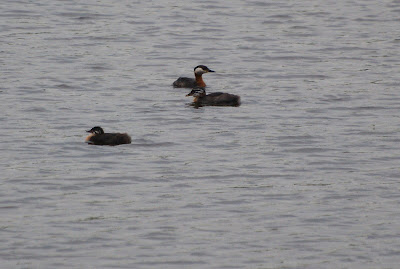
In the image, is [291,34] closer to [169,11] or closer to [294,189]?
[169,11]

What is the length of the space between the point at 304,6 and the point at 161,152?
→ 22981 millimetres

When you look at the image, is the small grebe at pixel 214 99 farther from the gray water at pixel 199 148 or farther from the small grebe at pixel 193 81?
the small grebe at pixel 193 81

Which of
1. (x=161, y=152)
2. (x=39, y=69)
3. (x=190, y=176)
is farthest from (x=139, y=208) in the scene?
(x=39, y=69)

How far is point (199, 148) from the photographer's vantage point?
19.7 m

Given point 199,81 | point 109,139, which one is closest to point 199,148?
point 109,139

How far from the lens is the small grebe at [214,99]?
78.9 ft

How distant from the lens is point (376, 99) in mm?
24766

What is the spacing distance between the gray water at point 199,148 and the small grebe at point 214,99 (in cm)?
32

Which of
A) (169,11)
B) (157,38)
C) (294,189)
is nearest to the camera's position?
(294,189)

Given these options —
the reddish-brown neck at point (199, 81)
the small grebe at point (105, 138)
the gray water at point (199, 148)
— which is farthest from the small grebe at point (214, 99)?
the small grebe at point (105, 138)

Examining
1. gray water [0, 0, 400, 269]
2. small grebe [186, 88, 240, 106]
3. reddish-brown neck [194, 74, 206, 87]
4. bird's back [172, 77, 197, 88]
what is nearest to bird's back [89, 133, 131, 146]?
gray water [0, 0, 400, 269]

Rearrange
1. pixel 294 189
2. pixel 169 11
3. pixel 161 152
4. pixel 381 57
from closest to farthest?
pixel 294 189 → pixel 161 152 → pixel 381 57 → pixel 169 11

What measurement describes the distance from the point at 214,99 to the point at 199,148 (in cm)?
475

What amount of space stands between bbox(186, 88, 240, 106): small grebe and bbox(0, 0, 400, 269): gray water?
0.32m
